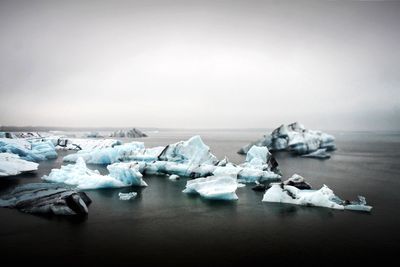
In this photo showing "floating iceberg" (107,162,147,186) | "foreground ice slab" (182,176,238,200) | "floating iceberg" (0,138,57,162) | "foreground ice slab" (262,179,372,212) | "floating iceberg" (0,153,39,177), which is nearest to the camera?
"foreground ice slab" (262,179,372,212)

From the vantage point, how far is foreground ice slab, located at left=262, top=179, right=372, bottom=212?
9.03 m

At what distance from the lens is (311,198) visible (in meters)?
9.28

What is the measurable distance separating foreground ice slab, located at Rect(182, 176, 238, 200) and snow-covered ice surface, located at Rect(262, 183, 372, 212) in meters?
1.21

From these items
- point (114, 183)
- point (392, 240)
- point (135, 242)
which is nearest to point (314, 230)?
point (392, 240)

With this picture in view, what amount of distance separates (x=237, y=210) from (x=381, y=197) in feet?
20.1

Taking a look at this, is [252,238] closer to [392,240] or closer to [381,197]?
[392,240]

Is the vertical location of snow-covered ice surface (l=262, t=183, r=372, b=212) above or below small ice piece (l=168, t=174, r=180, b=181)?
above

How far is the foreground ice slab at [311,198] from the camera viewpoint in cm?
903

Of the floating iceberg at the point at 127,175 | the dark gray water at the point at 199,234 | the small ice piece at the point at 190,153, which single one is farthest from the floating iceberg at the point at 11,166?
the small ice piece at the point at 190,153

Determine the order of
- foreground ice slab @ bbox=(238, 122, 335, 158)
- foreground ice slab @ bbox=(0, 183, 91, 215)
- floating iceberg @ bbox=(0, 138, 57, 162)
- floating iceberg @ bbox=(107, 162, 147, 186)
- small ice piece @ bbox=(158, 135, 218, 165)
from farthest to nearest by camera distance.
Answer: foreground ice slab @ bbox=(238, 122, 335, 158) → floating iceberg @ bbox=(0, 138, 57, 162) → small ice piece @ bbox=(158, 135, 218, 165) → floating iceberg @ bbox=(107, 162, 147, 186) → foreground ice slab @ bbox=(0, 183, 91, 215)

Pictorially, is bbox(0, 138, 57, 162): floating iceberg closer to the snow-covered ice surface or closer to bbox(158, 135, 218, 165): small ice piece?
bbox(158, 135, 218, 165): small ice piece

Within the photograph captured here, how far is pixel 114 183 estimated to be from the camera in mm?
11672

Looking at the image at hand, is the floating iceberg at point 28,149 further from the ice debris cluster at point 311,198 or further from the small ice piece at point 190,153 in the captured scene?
the ice debris cluster at point 311,198

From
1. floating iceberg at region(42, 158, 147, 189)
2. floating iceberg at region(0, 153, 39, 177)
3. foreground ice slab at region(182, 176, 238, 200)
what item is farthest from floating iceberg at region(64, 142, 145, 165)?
foreground ice slab at region(182, 176, 238, 200)
